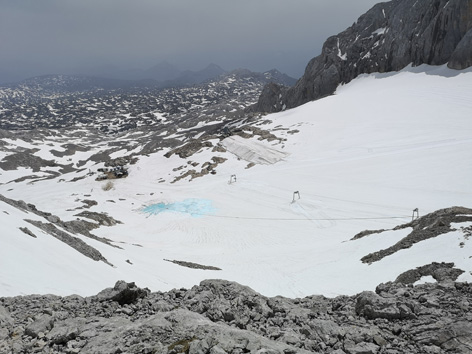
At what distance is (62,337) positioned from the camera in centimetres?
643

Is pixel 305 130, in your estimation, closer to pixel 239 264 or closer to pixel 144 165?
pixel 144 165

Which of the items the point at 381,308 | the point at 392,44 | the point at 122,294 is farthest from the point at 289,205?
the point at 392,44

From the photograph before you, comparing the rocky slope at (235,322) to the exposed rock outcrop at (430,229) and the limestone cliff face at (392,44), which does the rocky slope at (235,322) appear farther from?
the limestone cliff face at (392,44)

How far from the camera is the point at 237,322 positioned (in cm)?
736

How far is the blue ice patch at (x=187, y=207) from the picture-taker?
43.7m

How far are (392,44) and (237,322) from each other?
136m

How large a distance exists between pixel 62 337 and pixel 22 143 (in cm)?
17099

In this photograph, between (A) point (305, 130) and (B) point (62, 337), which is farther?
(A) point (305, 130)

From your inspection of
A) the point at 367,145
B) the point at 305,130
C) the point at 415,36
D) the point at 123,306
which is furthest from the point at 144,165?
the point at 415,36

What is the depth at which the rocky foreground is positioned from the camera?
5.93m

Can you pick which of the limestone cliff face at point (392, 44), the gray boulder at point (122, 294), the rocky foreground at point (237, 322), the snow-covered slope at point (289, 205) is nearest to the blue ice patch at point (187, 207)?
the snow-covered slope at point (289, 205)

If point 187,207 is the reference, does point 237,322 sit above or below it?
above

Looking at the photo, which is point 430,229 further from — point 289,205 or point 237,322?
point 289,205

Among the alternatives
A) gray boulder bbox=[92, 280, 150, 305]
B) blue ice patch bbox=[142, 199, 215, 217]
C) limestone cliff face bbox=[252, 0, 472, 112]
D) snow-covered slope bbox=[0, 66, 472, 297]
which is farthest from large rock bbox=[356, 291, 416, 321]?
limestone cliff face bbox=[252, 0, 472, 112]
